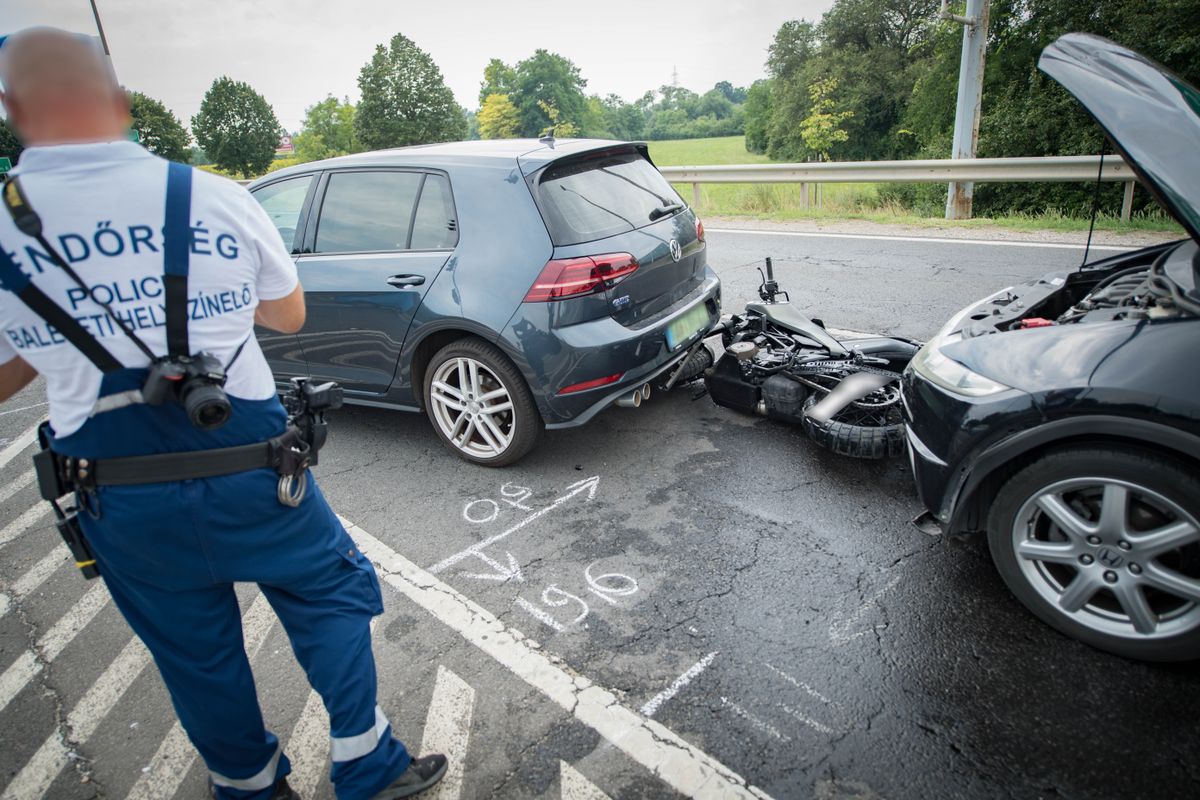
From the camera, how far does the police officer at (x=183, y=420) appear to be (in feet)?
5.28

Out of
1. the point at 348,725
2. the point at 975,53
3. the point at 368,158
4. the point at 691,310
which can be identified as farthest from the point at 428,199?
the point at 975,53

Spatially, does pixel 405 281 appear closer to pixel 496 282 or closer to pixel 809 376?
pixel 496 282

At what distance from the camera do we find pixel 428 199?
4.21 meters

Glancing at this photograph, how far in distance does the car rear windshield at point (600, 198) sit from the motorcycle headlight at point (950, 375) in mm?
1760

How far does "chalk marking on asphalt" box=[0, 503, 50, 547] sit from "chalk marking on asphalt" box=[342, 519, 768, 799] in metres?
2.40

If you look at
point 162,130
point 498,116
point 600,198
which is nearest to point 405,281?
point 600,198

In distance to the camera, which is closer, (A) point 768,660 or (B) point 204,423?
(B) point 204,423

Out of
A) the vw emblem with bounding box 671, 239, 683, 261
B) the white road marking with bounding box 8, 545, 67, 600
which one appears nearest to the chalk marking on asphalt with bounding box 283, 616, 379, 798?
the white road marking with bounding box 8, 545, 67, 600

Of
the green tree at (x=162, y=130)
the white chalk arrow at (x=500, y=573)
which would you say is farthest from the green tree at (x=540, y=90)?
the white chalk arrow at (x=500, y=573)

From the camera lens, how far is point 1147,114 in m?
2.57

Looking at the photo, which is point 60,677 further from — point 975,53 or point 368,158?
point 975,53

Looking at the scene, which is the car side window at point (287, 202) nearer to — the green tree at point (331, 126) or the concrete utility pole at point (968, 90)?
the concrete utility pole at point (968, 90)

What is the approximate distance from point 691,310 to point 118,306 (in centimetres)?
318

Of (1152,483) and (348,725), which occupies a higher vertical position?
(1152,483)
